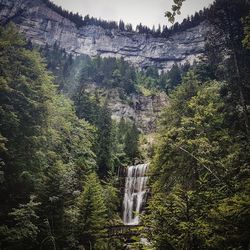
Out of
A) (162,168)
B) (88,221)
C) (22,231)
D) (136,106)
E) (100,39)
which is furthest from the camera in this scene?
(100,39)

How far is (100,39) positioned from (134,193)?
332ft

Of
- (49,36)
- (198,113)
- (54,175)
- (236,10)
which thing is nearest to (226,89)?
(198,113)

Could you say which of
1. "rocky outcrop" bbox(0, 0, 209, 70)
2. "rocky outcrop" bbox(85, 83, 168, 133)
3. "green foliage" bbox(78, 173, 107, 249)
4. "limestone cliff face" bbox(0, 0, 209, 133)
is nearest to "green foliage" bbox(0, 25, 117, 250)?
"green foliage" bbox(78, 173, 107, 249)

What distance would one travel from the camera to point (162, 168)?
81.9ft

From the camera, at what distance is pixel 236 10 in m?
19.4

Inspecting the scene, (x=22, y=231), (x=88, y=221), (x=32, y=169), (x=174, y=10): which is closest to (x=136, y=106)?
(x=32, y=169)

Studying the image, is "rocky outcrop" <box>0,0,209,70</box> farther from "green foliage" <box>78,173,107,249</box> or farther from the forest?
"green foliage" <box>78,173,107,249</box>

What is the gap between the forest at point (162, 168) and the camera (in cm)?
768

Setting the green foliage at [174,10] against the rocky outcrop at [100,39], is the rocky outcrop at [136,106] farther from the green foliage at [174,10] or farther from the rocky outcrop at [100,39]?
the green foliage at [174,10]

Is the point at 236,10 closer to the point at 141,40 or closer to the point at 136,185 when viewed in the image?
the point at 136,185

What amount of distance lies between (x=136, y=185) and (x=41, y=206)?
2294cm

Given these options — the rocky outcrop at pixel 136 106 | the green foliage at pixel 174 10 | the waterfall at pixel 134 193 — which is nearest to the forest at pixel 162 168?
the waterfall at pixel 134 193

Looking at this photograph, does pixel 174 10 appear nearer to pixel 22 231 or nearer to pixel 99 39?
pixel 22 231

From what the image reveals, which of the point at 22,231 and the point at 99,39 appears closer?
the point at 22,231
